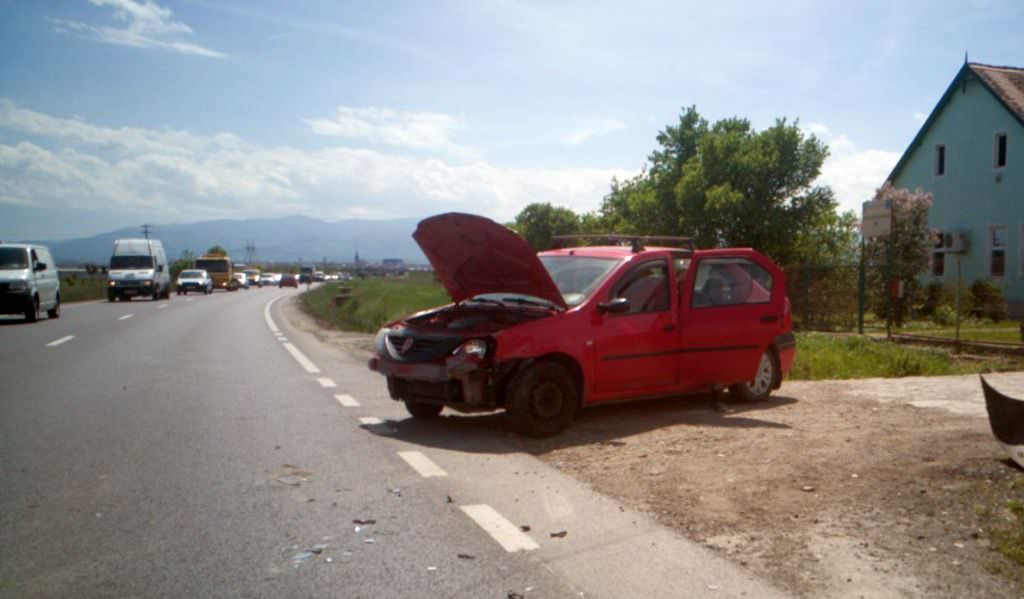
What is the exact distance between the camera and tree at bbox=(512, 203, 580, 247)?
7931 centimetres

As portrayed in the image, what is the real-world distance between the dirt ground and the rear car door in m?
0.48

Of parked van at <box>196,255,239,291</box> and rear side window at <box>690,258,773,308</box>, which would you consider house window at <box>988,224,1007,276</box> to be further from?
parked van at <box>196,255,239,291</box>

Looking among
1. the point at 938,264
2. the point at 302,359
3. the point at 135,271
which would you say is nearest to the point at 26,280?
the point at 302,359

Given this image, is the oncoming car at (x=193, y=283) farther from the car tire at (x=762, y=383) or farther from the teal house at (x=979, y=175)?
the car tire at (x=762, y=383)

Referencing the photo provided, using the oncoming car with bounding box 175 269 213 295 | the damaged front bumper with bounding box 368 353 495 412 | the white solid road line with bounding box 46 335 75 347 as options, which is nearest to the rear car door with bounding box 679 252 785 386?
the damaged front bumper with bounding box 368 353 495 412

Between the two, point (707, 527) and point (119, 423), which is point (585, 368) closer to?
point (707, 527)

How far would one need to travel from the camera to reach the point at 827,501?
5.60m

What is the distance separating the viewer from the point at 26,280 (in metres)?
23.5

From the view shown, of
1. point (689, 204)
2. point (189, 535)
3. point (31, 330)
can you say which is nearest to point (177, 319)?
point (31, 330)

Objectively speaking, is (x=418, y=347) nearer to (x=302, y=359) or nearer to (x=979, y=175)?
(x=302, y=359)

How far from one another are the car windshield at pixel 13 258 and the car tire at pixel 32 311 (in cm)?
95

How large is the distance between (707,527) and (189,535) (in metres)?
2.88

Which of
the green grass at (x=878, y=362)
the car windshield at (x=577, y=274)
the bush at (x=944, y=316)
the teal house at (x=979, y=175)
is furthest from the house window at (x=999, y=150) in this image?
the car windshield at (x=577, y=274)

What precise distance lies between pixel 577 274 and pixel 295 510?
13.7 ft
